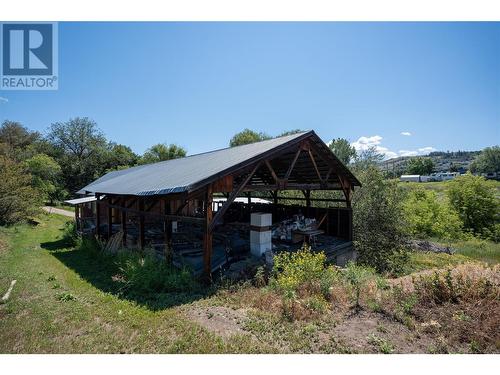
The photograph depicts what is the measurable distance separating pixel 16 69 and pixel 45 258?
7586 mm

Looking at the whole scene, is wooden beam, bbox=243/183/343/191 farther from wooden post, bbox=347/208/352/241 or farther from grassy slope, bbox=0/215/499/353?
grassy slope, bbox=0/215/499/353

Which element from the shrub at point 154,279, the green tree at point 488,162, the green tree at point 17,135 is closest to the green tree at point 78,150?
the green tree at point 17,135

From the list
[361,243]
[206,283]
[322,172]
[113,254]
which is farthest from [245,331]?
[361,243]

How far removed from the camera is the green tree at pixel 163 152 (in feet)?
152

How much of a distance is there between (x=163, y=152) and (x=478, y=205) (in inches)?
1641

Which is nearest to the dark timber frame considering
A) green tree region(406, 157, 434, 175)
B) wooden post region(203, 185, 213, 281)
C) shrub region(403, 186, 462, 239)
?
wooden post region(203, 185, 213, 281)

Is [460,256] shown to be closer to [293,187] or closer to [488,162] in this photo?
[293,187]

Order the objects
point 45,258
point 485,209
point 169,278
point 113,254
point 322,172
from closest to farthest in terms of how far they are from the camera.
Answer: point 169,278 → point 113,254 → point 45,258 → point 322,172 → point 485,209

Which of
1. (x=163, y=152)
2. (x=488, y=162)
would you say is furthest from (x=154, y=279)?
(x=488, y=162)

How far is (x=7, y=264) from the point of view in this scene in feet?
35.7

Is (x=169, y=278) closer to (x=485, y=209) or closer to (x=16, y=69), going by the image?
(x=16, y=69)

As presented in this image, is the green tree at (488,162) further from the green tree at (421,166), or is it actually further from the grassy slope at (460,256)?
the grassy slope at (460,256)

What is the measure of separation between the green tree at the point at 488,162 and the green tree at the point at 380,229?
312 ft

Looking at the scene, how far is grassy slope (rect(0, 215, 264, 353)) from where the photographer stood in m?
4.56
